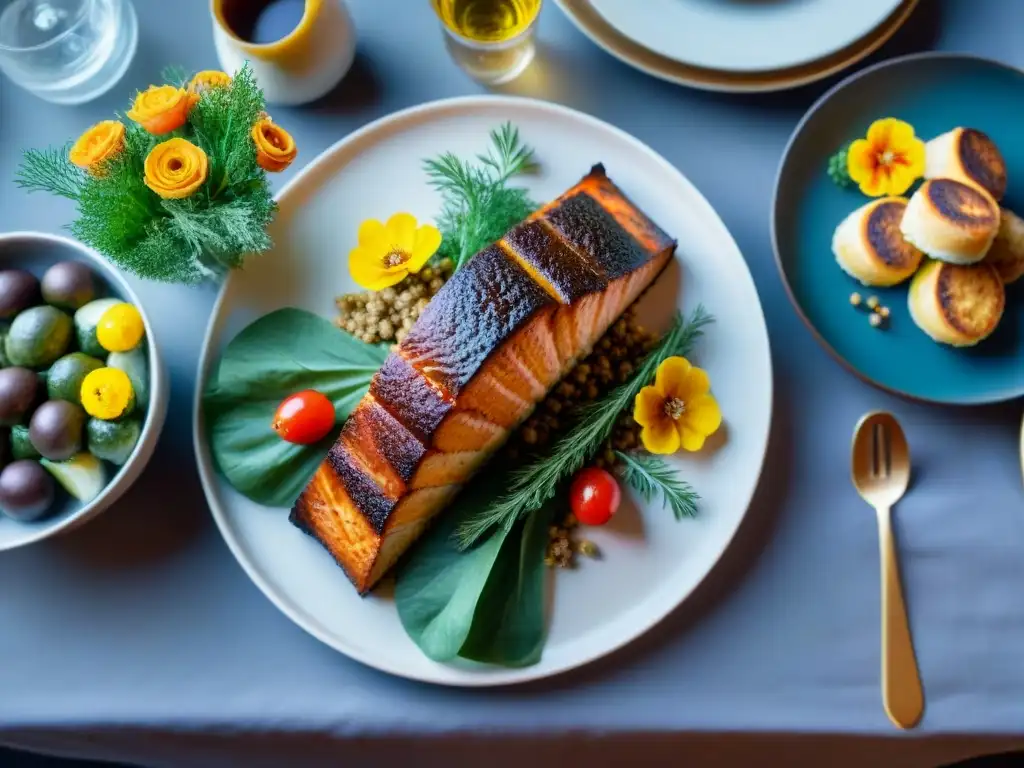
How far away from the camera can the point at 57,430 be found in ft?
2.93

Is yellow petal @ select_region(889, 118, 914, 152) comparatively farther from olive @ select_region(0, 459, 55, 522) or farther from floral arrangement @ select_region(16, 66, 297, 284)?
olive @ select_region(0, 459, 55, 522)

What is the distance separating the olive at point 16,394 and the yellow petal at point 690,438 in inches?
28.3

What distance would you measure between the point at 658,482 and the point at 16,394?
2.33ft

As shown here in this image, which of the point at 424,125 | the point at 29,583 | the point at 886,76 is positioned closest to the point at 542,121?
the point at 424,125

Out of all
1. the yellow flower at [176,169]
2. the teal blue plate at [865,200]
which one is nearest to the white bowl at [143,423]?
the yellow flower at [176,169]

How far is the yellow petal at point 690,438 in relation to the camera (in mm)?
976

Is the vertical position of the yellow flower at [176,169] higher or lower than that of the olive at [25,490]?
higher

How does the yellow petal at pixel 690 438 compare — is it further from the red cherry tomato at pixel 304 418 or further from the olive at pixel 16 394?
the olive at pixel 16 394

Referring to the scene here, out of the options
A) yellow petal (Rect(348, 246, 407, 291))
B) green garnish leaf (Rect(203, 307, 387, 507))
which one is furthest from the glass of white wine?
green garnish leaf (Rect(203, 307, 387, 507))

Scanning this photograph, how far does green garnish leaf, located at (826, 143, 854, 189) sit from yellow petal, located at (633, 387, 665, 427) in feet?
1.24

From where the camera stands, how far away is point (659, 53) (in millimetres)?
1054

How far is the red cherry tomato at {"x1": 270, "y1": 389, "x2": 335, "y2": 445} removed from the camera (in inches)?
38.6

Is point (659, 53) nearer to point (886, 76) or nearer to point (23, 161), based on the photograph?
point (886, 76)

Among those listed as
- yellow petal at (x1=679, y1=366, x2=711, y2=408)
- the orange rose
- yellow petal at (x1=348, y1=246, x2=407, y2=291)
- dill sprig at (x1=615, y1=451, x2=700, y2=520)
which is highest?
the orange rose
